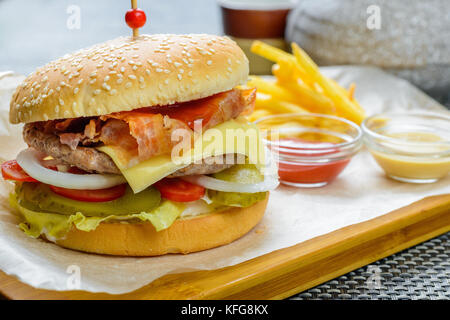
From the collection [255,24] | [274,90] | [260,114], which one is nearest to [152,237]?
[260,114]

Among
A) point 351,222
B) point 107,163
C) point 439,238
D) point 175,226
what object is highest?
point 107,163

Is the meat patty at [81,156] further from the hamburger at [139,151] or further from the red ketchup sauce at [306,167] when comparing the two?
the red ketchup sauce at [306,167]

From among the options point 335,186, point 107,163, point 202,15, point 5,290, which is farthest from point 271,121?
point 202,15

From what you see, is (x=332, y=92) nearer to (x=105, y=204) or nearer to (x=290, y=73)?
(x=290, y=73)

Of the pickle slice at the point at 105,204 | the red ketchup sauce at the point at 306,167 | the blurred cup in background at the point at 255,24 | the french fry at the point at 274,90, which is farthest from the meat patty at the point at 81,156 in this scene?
the blurred cup in background at the point at 255,24
